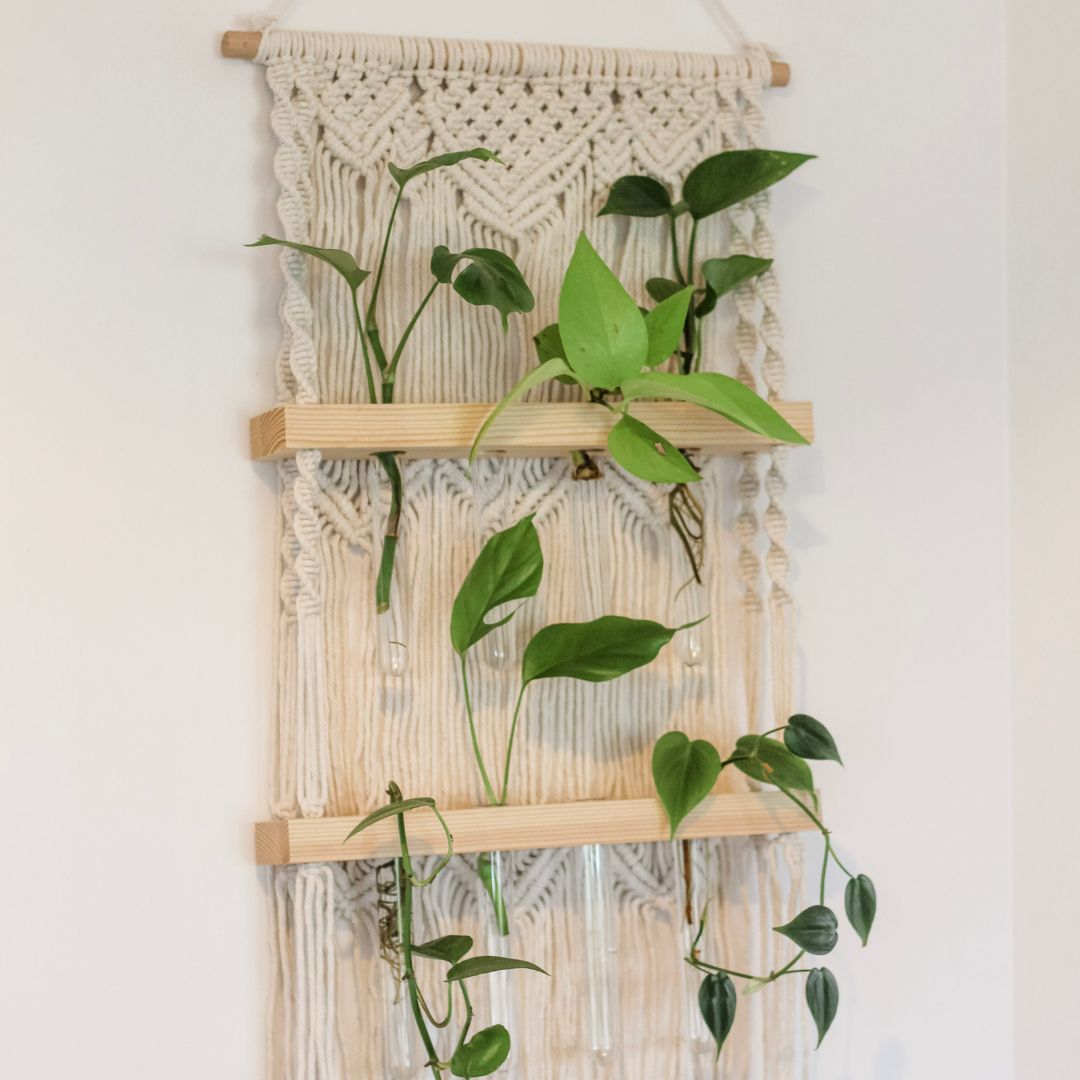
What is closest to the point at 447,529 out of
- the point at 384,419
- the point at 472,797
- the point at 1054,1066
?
the point at 384,419

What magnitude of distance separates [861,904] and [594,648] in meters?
0.31

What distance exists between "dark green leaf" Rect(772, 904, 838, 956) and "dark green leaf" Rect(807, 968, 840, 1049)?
0.03 metres

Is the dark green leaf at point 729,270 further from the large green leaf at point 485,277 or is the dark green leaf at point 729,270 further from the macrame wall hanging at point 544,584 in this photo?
the large green leaf at point 485,277

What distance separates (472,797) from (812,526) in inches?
16.3

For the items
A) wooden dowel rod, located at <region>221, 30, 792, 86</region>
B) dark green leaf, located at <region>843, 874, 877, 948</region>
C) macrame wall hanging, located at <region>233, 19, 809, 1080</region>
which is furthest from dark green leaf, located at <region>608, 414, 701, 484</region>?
wooden dowel rod, located at <region>221, 30, 792, 86</region>

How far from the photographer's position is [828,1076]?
123 cm

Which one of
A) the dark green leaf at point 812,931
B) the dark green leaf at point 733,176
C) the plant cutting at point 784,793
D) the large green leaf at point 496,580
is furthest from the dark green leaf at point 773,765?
the dark green leaf at point 733,176

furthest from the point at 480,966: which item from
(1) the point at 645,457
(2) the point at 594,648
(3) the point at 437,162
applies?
(3) the point at 437,162

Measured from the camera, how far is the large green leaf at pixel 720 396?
1049 millimetres

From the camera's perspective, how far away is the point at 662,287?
118 cm

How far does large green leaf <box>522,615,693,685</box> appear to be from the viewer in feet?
3.59

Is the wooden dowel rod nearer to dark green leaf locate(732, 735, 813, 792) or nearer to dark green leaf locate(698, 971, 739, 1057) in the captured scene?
dark green leaf locate(732, 735, 813, 792)

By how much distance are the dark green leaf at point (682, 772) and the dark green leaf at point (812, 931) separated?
12cm

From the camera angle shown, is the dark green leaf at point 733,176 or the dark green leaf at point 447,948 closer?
the dark green leaf at point 447,948
